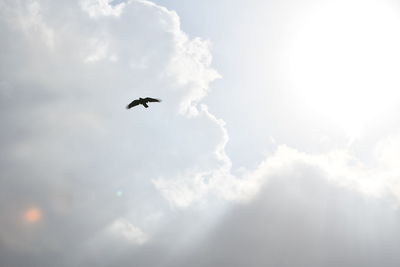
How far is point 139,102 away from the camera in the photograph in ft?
285
